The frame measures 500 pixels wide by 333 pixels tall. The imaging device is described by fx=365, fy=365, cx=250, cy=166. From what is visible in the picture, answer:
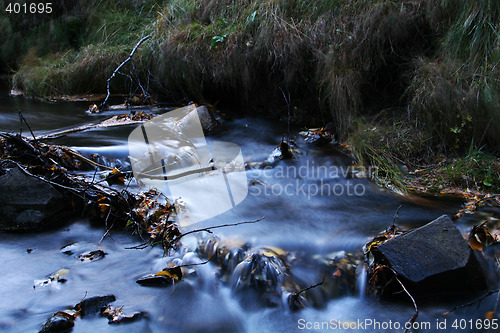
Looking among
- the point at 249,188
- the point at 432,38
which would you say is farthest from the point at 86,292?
the point at 432,38

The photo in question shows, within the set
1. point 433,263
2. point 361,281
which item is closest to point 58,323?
point 361,281

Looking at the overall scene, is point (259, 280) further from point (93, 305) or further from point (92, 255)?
point (92, 255)

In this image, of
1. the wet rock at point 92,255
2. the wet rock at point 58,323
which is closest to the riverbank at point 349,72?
the wet rock at point 92,255

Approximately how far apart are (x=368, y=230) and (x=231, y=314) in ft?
4.52

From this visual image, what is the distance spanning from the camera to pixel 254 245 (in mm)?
2902

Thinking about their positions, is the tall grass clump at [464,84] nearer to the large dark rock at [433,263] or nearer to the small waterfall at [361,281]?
the large dark rock at [433,263]

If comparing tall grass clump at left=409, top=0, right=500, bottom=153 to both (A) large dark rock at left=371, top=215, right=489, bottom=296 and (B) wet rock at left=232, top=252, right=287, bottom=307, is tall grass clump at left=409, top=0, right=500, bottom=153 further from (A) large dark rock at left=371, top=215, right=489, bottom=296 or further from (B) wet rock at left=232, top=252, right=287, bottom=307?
(B) wet rock at left=232, top=252, right=287, bottom=307

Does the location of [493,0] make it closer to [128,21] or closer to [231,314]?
[231,314]

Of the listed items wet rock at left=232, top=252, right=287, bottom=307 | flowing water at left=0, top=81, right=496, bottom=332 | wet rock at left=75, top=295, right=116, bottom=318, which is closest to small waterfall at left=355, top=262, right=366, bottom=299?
flowing water at left=0, top=81, right=496, bottom=332

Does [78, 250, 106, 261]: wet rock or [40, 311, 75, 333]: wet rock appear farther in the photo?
[78, 250, 106, 261]: wet rock

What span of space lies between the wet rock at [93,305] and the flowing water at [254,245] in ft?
0.18

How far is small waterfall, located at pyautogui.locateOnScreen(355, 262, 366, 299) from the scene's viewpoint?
8.07ft

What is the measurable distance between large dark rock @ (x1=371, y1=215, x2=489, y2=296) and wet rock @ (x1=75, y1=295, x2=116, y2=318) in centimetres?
182

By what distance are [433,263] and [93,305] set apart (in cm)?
219
